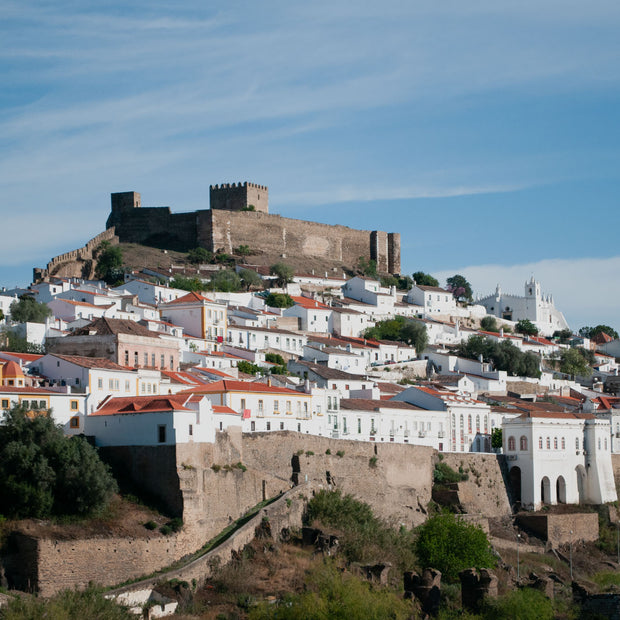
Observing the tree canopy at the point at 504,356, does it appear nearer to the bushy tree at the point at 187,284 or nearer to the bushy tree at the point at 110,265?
the bushy tree at the point at 187,284

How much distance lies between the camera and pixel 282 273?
104 meters

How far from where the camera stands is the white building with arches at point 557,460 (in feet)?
209

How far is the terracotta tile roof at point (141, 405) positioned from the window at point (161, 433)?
61cm

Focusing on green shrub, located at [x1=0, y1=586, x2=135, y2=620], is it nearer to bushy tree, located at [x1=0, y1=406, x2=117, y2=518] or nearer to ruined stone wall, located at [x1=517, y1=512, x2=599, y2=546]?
bushy tree, located at [x1=0, y1=406, x2=117, y2=518]

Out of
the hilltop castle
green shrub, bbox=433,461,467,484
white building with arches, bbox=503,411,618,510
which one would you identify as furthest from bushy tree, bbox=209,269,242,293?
green shrub, bbox=433,461,467,484

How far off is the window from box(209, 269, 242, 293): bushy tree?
4903 cm

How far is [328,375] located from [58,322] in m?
15.0

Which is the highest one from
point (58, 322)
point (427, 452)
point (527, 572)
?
point (58, 322)

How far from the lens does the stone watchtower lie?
120 meters

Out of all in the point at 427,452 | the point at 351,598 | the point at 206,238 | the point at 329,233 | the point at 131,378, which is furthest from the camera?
the point at 329,233

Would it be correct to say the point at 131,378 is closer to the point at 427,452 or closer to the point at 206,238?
the point at 427,452

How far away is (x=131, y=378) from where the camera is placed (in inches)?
2095

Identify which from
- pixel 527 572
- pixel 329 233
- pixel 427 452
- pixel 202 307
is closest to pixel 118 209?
pixel 329 233

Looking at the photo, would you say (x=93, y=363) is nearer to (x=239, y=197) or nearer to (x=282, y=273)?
(x=282, y=273)
